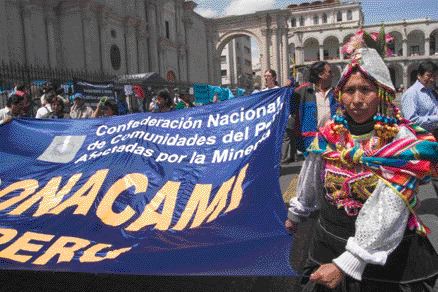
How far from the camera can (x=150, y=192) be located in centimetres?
357

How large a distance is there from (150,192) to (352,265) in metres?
2.24

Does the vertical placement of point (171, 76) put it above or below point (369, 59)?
above

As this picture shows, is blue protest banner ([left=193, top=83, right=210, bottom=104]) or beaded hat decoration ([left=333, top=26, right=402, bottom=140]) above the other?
blue protest banner ([left=193, top=83, right=210, bottom=104])

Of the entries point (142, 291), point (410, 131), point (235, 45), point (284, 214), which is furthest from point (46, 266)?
point (235, 45)

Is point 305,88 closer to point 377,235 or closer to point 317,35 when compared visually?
point 377,235

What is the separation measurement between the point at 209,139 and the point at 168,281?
1319 millimetres

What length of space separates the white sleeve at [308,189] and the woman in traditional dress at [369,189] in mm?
11

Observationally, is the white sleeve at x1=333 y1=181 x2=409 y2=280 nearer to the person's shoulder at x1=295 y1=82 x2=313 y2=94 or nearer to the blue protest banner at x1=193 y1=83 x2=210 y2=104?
the person's shoulder at x1=295 y1=82 x2=313 y2=94

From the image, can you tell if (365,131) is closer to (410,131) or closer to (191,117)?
(410,131)

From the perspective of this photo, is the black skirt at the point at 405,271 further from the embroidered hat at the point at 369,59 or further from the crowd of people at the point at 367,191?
the embroidered hat at the point at 369,59

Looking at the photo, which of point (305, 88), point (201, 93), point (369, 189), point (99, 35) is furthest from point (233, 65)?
point (369, 189)

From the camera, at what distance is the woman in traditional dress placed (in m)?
1.63

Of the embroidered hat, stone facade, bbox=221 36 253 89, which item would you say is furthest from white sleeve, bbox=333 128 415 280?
stone facade, bbox=221 36 253 89

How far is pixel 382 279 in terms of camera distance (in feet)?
5.83
